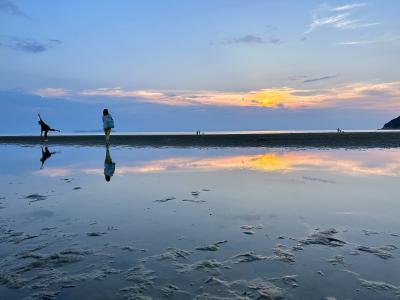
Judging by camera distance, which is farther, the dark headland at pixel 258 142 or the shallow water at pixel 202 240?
the dark headland at pixel 258 142

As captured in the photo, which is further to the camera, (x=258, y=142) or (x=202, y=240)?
(x=258, y=142)

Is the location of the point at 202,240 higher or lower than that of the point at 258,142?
lower

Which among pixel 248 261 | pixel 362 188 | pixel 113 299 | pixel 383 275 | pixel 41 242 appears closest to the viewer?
pixel 113 299

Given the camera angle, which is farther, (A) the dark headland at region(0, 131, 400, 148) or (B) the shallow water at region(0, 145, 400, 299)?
(A) the dark headland at region(0, 131, 400, 148)

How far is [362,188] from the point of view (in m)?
13.3

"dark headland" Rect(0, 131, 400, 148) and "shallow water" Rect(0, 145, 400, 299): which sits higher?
"dark headland" Rect(0, 131, 400, 148)

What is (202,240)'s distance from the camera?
7.46 meters

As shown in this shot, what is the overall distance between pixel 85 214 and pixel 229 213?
3.63 metres

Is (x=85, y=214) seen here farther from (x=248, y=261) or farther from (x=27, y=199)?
(x=248, y=261)

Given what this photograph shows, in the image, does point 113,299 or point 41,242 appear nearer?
point 113,299

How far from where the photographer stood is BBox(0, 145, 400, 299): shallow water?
5.30 meters

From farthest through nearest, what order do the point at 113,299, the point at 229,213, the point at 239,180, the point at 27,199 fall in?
the point at 239,180 → the point at 27,199 → the point at 229,213 → the point at 113,299

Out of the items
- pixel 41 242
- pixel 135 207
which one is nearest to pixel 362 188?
pixel 135 207

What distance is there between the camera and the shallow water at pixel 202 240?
5297 mm
